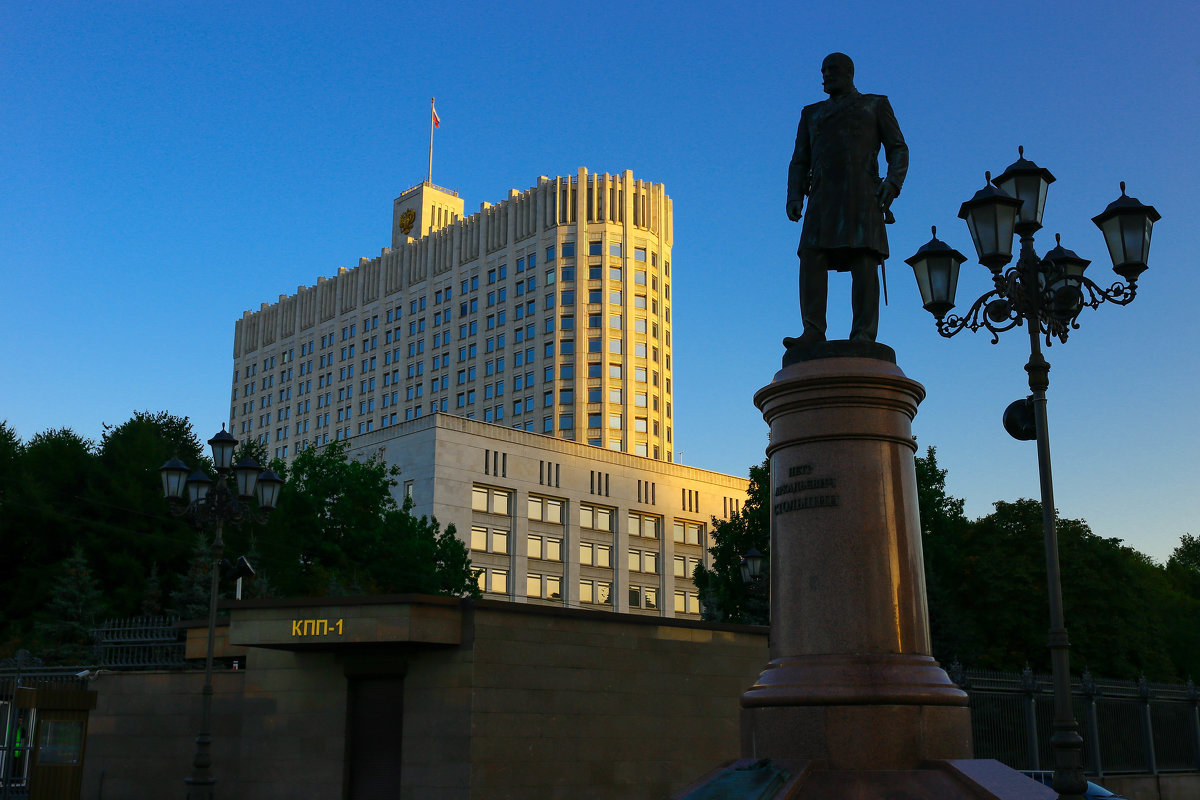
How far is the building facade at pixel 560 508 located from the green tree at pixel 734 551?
2593 centimetres

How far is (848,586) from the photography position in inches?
377

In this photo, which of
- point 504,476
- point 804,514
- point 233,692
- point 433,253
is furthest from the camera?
point 433,253

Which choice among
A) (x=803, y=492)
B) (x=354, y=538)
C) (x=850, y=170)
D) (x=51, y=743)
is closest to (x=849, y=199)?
(x=850, y=170)

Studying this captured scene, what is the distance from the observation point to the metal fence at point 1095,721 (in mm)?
24734

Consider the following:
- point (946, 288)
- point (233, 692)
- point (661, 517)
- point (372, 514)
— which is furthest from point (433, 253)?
point (946, 288)

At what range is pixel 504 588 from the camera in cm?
Result: 8269

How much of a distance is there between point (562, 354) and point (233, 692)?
80.9 m

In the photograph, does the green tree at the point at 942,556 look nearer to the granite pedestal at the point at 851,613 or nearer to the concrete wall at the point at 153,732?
the concrete wall at the point at 153,732

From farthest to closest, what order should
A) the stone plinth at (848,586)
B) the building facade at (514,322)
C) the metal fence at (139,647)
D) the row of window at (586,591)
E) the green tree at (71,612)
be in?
the building facade at (514,322), the row of window at (586,591), the green tree at (71,612), the metal fence at (139,647), the stone plinth at (848,586)

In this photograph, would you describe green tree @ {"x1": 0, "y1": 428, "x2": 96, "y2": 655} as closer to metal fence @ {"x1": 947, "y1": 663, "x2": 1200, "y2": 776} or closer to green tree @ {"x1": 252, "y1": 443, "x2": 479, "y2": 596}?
green tree @ {"x1": 252, "y1": 443, "x2": 479, "y2": 596}

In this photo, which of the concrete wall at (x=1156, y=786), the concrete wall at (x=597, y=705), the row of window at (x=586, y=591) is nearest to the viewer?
the concrete wall at (x=597, y=705)

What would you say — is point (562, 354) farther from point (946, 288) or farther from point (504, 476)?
point (946, 288)

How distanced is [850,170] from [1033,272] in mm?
2430

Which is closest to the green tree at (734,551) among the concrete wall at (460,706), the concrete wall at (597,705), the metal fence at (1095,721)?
the metal fence at (1095,721)
